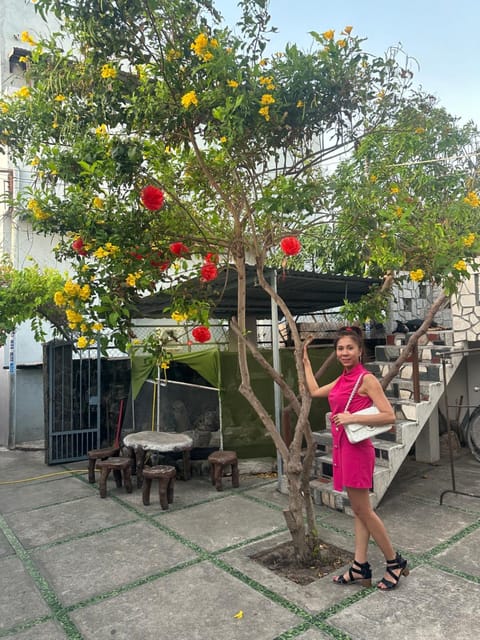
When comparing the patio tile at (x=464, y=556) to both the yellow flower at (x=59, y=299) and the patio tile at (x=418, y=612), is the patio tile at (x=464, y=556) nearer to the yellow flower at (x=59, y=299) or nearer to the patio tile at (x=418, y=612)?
the patio tile at (x=418, y=612)

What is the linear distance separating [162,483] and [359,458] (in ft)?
9.39

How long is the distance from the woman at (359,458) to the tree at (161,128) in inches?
20.5

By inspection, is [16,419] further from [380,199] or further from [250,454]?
[380,199]

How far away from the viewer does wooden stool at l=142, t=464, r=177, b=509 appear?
5.35 meters

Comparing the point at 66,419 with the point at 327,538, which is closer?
the point at 327,538

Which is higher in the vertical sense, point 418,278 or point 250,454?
point 418,278

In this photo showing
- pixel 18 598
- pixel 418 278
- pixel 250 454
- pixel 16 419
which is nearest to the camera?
pixel 18 598

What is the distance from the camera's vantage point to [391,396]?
646 centimetres

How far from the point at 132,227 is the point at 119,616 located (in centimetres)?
296

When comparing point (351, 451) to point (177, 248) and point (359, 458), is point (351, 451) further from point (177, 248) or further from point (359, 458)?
point (177, 248)

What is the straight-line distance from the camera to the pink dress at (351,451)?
3287mm

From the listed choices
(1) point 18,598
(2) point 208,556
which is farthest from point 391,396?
(1) point 18,598

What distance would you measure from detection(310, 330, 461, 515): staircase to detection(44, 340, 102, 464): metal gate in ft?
14.3

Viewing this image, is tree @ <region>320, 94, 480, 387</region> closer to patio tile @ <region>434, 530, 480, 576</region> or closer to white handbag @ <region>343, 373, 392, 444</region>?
white handbag @ <region>343, 373, 392, 444</region>
